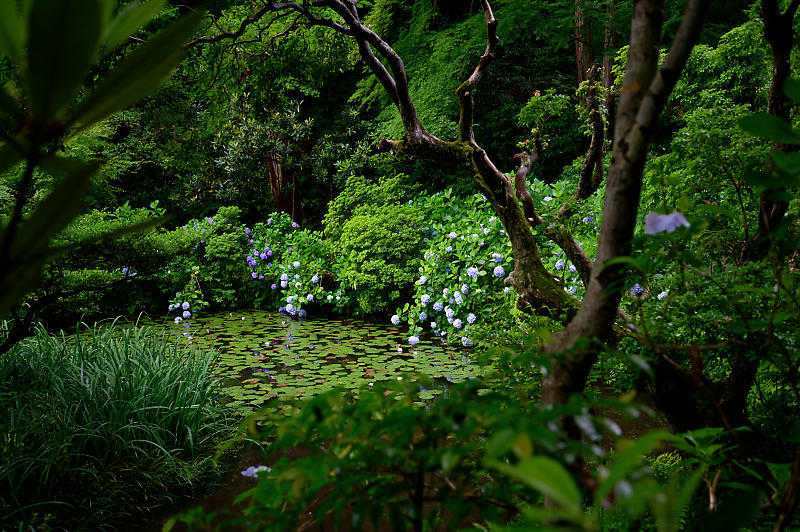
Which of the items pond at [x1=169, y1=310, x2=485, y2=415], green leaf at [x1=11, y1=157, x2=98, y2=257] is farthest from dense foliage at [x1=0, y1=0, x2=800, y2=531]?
pond at [x1=169, y1=310, x2=485, y2=415]

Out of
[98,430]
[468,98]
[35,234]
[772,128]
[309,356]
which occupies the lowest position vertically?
[309,356]

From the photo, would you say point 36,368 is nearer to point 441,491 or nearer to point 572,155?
point 441,491

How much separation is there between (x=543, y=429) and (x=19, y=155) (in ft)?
1.23

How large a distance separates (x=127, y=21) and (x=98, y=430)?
2468mm

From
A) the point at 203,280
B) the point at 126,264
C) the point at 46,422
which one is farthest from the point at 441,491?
the point at 203,280

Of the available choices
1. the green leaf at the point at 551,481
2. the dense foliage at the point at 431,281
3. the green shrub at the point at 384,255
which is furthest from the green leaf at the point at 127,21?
the green shrub at the point at 384,255

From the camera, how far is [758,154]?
1366 millimetres

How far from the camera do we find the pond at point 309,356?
3.48m

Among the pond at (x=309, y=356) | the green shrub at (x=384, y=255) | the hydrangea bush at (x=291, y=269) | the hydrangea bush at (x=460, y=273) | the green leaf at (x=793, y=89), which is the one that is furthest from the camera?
the hydrangea bush at (x=291, y=269)

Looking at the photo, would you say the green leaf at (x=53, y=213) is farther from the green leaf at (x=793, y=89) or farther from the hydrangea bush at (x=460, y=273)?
the hydrangea bush at (x=460, y=273)

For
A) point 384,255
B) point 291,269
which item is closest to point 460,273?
point 384,255

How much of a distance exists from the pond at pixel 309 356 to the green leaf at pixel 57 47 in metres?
2.77

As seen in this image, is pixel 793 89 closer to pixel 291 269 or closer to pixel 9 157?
pixel 9 157

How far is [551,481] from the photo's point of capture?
0.25 meters
